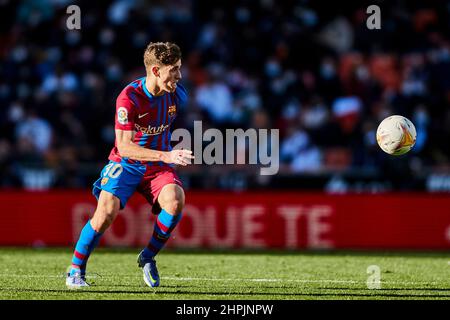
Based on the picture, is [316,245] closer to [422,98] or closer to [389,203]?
[389,203]

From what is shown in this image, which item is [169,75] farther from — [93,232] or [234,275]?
[234,275]

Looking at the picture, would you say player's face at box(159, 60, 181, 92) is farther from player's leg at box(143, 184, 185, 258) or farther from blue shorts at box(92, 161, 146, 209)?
player's leg at box(143, 184, 185, 258)

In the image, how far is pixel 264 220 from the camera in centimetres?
1497

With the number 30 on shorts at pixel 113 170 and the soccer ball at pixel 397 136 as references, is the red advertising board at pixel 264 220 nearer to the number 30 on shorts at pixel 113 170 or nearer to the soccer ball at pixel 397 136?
the soccer ball at pixel 397 136

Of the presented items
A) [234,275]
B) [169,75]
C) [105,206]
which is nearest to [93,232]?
[105,206]

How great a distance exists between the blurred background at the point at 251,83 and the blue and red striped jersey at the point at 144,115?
243 inches

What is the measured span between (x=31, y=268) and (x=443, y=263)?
4623 mm

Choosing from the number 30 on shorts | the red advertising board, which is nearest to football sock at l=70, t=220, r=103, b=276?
the number 30 on shorts

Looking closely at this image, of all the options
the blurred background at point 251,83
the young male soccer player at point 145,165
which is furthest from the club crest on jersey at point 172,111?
the blurred background at point 251,83

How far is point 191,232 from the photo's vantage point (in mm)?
14836

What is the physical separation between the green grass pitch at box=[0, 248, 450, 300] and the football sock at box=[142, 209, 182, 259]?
316 millimetres

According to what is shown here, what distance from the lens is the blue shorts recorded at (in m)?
9.16

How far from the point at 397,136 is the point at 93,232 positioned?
3001 mm
